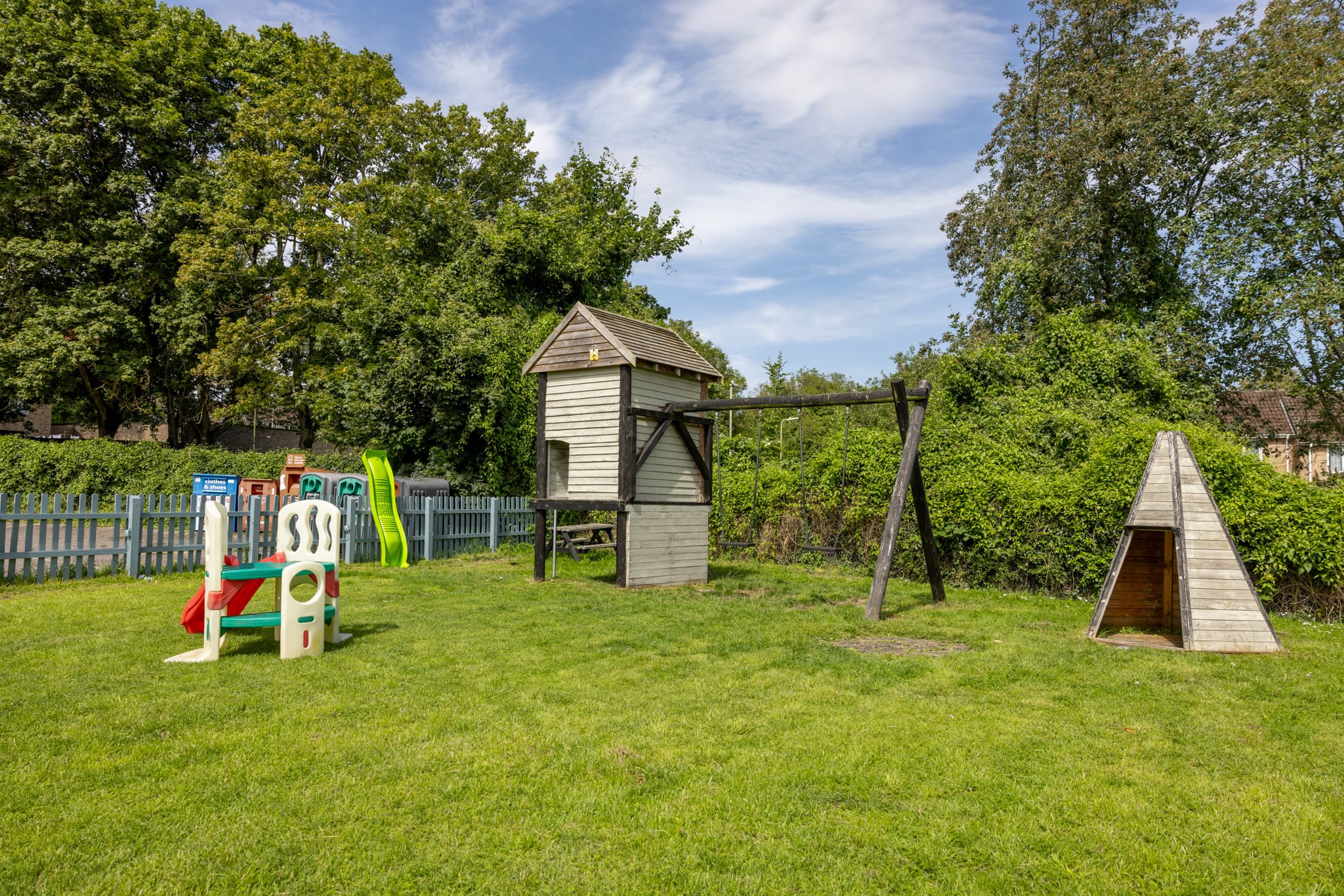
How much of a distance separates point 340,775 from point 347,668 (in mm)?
2578

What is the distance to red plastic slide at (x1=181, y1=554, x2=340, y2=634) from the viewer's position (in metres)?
6.73

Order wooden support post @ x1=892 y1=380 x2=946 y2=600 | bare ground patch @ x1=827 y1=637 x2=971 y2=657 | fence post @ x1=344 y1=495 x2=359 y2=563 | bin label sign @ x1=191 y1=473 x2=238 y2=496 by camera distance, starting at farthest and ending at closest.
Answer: bin label sign @ x1=191 y1=473 x2=238 y2=496, fence post @ x1=344 y1=495 x2=359 y2=563, wooden support post @ x1=892 y1=380 x2=946 y2=600, bare ground patch @ x1=827 y1=637 x2=971 y2=657

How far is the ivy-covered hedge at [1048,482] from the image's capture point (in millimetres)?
9648

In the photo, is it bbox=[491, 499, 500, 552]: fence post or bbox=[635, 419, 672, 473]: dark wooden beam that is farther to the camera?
bbox=[491, 499, 500, 552]: fence post

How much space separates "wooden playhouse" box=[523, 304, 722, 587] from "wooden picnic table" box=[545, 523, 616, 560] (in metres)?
1.73

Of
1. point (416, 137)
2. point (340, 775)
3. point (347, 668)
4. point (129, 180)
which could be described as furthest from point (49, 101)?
point (340, 775)

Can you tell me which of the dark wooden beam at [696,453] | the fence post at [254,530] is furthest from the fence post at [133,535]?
the dark wooden beam at [696,453]

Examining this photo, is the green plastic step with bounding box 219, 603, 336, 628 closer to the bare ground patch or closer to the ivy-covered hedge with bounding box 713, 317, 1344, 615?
the bare ground patch

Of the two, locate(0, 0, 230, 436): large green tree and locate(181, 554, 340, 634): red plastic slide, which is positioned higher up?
locate(0, 0, 230, 436): large green tree

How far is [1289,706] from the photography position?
5547 mm

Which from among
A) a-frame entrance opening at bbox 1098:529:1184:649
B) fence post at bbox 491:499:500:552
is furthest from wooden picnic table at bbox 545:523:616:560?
a-frame entrance opening at bbox 1098:529:1184:649

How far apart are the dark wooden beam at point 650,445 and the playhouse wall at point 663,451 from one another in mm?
102

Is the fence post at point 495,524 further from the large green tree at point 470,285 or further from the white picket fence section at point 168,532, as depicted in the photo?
the large green tree at point 470,285

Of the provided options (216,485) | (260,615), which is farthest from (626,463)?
(216,485)
